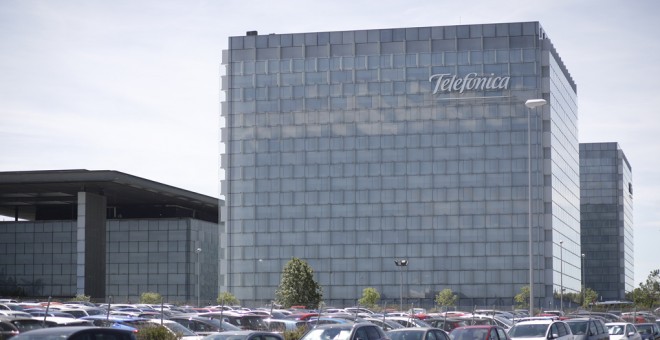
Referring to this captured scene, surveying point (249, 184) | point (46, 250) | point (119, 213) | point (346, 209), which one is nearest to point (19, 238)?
point (46, 250)

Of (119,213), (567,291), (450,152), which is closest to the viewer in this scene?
(450,152)

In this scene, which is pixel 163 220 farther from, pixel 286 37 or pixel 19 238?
pixel 286 37

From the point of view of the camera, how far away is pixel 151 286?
406ft

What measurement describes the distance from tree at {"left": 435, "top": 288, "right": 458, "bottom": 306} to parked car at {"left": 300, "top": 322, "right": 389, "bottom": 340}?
245ft

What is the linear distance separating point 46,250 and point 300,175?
1201 inches

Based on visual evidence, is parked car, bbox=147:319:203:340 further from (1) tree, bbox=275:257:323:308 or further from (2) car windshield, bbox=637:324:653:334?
(1) tree, bbox=275:257:323:308

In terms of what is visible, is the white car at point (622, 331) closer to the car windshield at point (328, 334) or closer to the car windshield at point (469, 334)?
the car windshield at point (469, 334)

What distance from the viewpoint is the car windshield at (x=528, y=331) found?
1446 inches

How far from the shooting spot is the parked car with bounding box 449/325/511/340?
111 ft

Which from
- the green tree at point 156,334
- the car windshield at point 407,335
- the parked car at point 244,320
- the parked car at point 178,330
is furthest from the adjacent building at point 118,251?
the car windshield at point 407,335

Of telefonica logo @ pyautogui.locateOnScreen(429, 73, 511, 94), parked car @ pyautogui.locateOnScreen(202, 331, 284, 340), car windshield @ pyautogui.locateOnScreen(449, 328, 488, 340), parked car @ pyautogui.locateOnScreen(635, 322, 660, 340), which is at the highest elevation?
telefonica logo @ pyautogui.locateOnScreen(429, 73, 511, 94)

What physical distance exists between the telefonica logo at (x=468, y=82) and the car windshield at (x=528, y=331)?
248 feet

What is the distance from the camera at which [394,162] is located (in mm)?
113375

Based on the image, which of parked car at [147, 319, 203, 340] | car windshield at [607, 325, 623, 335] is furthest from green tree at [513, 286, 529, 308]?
parked car at [147, 319, 203, 340]
